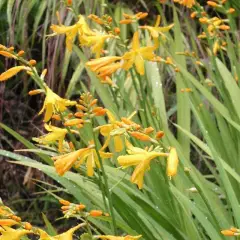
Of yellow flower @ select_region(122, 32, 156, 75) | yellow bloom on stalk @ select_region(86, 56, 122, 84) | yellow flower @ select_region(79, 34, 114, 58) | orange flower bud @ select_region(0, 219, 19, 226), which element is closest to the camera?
orange flower bud @ select_region(0, 219, 19, 226)

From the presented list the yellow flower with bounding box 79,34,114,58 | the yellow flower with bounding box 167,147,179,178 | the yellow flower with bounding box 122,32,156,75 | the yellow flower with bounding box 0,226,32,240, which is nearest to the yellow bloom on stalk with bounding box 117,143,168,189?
the yellow flower with bounding box 167,147,179,178

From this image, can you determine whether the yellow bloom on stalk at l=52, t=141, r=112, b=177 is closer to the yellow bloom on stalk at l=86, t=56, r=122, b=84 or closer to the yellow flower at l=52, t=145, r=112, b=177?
the yellow flower at l=52, t=145, r=112, b=177

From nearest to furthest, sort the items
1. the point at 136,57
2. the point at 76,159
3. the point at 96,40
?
1. the point at 76,159
2. the point at 136,57
3. the point at 96,40

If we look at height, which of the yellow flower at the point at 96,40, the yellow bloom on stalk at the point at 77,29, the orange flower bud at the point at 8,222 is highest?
the yellow bloom on stalk at the point at 77,29

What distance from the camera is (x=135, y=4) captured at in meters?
3.55

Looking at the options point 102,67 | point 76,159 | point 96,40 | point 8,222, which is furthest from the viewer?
point 96,40

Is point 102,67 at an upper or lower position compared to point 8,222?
upper

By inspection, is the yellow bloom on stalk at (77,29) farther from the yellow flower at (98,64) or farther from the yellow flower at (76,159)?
the yellow flower at (76,159)

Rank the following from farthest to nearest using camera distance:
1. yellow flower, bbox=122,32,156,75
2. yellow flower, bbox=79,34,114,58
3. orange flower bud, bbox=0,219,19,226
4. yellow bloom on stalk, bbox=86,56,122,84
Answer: yellow flower, bbox=79,34,114,58, yellow flower, bbox=122,32,156,75, yellow bloom on stalk, bbox=86,56,122,84, orange flower bud, bbox=0,219,19,226

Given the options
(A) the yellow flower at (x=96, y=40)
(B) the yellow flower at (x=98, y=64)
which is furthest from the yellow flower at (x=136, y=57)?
(A) the yellow flower at (x=96, y=40)

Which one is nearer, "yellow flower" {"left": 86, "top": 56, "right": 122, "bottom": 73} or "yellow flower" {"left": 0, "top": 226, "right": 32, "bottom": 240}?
"yellow flower" {"left": 0, "top": 226, "right": 32, "bottom": 240}

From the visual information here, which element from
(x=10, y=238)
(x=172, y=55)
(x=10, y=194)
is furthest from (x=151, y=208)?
(x=10, y=194)

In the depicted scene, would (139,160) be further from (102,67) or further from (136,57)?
(136,57)

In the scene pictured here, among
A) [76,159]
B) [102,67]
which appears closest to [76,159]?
[76,159]
